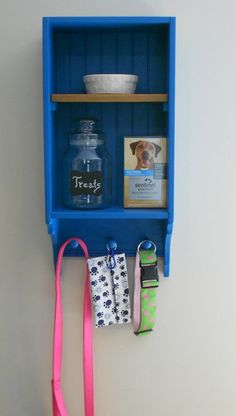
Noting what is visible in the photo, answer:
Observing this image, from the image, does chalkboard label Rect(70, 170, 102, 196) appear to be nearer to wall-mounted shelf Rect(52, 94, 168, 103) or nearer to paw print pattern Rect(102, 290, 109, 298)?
wall-mounted shelf Rect(52, 94, 168, 103)

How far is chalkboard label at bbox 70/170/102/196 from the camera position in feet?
4.51

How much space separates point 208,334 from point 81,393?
1.35 feet

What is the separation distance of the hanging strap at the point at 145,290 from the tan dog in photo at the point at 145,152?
0.26 m

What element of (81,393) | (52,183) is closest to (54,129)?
(52,183)

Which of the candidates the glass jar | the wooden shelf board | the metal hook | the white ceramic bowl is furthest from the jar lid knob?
the metal hook

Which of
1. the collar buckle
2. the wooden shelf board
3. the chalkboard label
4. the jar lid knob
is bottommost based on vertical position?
the collar buckle

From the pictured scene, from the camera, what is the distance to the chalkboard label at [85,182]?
4.51ft

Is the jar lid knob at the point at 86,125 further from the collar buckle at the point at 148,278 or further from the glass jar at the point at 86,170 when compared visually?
the collar buckle at the point at 148,278

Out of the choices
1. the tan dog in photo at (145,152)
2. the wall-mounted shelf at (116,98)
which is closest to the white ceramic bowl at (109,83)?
the wall-mounted shelf at (116,98)

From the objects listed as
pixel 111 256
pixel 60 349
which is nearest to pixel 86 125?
pixel 111 256

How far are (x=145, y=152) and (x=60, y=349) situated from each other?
603 mm

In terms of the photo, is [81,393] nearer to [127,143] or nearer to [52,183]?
[52,183]

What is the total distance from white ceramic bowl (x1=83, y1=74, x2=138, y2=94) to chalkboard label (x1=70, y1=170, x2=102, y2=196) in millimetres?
210

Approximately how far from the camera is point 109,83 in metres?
1.34
